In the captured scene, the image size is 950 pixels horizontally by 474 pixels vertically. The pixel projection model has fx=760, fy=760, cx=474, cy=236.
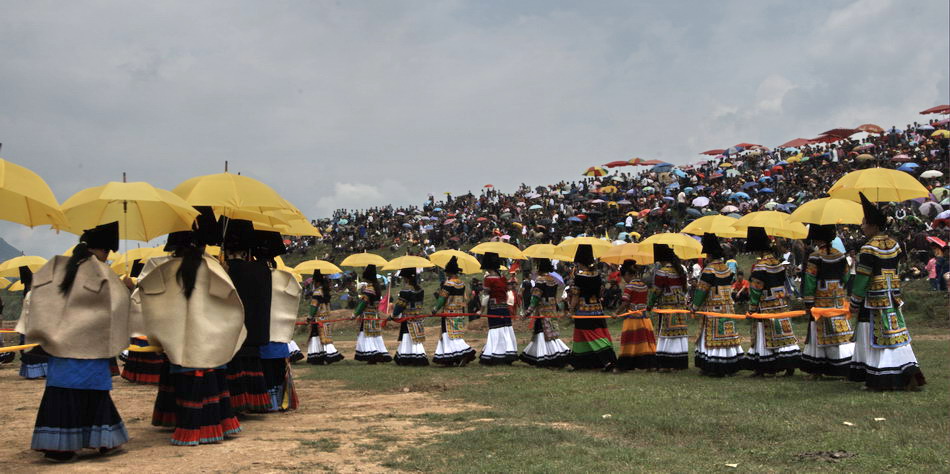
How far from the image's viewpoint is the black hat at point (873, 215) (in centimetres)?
988

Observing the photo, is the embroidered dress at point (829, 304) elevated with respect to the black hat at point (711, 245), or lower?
lower

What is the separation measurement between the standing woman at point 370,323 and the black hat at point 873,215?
10.1 metres

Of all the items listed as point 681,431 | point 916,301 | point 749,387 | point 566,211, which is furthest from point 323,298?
point 566,211

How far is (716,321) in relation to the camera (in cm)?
1233

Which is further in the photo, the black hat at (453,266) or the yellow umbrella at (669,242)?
the black hat at (453,266)

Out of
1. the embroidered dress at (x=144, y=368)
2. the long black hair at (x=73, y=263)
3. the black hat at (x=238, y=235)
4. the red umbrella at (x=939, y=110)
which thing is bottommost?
the embroidered dress at (x=144, y=368)

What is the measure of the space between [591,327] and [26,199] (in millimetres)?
9467

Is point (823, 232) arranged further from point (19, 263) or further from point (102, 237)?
point (19, 263)

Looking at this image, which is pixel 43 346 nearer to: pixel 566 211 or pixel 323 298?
pixel 323 298

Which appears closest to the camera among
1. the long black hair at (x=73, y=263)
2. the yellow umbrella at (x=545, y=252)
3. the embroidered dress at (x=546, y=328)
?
the long black hair at (x=73, y=263)

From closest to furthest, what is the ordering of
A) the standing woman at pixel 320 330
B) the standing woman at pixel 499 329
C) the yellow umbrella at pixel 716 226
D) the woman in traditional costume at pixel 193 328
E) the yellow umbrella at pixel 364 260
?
the woman in traditional costume at pixel 193 328, the yellow umbrella at pixel 716 226, the standing woman at pixel 499 329, the yellow umbrella at pixel 364 260, the standing woman at pixel 320 330

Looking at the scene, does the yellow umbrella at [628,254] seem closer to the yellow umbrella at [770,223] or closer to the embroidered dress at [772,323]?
the yellow umbrella at [770,223]

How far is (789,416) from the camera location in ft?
27.1

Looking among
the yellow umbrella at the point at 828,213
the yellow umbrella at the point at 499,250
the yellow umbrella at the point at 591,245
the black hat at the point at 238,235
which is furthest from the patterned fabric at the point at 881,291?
the black hat at the point at 238,235
